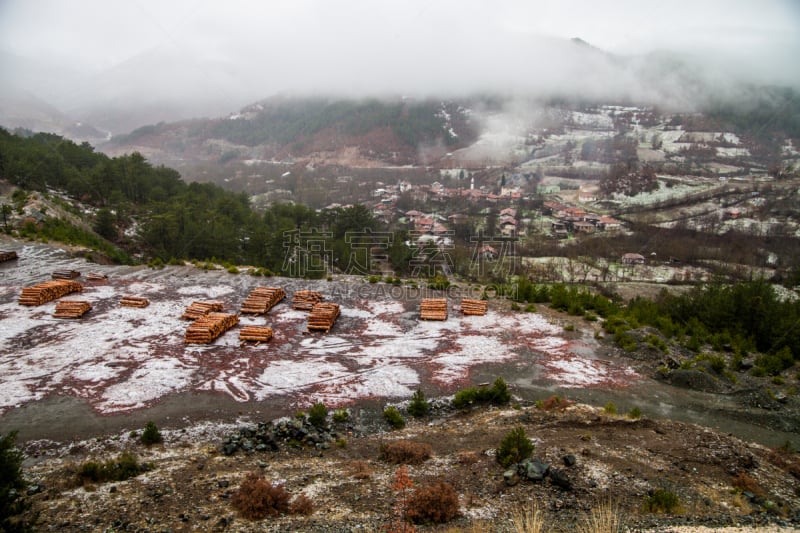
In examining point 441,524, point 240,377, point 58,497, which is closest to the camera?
point 441,524

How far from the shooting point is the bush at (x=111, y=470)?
9312 mm

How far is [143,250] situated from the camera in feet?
143

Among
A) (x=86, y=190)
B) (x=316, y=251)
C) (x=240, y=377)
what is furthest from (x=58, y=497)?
(x=86, y=190)

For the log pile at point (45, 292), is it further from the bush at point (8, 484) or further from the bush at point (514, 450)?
the bush at point (514, 450)

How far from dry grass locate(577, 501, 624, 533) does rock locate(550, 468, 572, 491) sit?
707 mm

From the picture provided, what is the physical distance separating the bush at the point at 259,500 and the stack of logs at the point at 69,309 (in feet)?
51.1

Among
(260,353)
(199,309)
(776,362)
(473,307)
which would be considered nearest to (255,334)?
(260,353)

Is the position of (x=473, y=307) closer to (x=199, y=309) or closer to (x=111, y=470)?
(x=199, y=309)

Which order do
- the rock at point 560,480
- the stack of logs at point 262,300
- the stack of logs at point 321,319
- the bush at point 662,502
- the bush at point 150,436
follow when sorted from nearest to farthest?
the bush at point 662,502 < the rock at point 560,480 < the bush at point 150,436 < the stack of logs at point 321,319 < the stack of logs at point 262,300

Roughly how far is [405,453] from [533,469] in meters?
3.05

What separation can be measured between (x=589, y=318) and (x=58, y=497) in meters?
21.3

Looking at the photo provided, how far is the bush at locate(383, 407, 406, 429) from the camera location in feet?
42.4

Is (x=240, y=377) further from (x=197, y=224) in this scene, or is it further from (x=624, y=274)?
(x=624, y=274)

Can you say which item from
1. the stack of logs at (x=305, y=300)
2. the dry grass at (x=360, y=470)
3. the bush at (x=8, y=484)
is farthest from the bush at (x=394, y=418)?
the stack of logs at (x=305, y=300)
